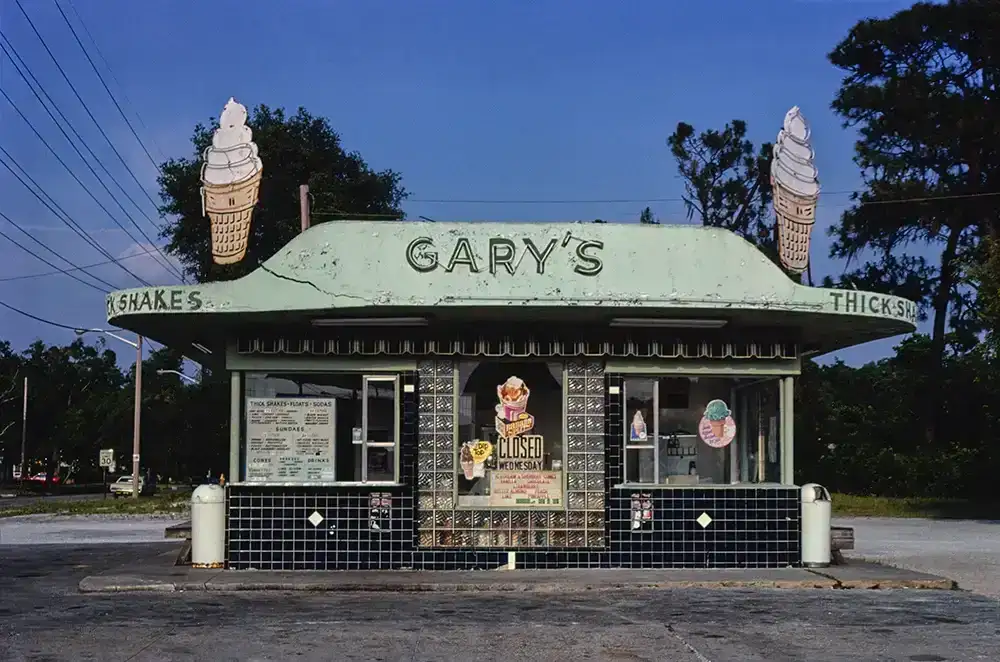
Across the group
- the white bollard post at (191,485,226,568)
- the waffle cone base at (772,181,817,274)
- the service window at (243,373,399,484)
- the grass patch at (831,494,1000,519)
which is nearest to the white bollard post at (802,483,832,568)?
the waffle cone base at (772,181,817,274)

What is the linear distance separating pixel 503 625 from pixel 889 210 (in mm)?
39304

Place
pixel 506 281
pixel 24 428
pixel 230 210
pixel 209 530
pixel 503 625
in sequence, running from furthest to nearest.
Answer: pixel 24 428, pixel 209 530, pixel 230 210, pixel 506 281, pixel 503 625

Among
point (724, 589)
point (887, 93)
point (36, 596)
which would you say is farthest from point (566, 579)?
point (887, 93)

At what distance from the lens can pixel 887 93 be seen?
4506 centimetres

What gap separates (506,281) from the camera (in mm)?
14805

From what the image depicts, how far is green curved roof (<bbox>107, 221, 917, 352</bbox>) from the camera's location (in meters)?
14.7

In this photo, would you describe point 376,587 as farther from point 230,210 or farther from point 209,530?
point 230,210

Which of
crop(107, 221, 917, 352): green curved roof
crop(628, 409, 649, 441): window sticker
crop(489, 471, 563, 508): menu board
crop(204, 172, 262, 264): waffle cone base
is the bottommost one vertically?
crop(489, 471, 563, 508): menu board

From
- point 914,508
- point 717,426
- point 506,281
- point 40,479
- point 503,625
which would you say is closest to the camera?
point 503,625

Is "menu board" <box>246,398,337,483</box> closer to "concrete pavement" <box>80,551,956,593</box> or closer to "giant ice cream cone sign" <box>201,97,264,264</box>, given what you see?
"concrete pavement" <box>80,551,956,593</box>

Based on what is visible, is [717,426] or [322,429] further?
[717,426]

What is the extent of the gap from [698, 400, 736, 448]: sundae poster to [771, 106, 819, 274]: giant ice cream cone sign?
2.27 meters

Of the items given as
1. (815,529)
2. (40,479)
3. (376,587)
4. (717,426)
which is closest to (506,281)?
(717,426)

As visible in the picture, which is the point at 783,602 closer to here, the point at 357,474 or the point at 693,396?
the point at 693,396
